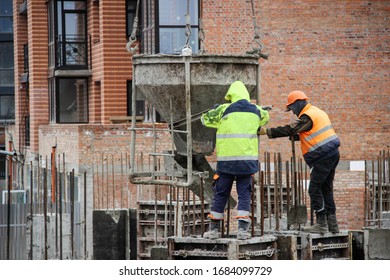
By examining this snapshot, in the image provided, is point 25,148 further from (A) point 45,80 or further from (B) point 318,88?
(B) point 318,88

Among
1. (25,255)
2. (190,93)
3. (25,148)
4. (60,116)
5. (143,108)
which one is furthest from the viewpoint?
(25,148)

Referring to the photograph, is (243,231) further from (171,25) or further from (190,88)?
(171,25)

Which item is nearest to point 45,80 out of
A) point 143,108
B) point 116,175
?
point 143,108

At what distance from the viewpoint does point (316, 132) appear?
48.7 ft

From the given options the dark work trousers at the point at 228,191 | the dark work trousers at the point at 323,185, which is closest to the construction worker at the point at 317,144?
the dark work trousers at the point at 323,185

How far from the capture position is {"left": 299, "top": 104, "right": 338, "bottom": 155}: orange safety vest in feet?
48.5

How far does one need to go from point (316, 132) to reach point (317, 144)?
18cm

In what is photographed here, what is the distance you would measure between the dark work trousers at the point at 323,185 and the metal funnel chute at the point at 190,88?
160 centimetres

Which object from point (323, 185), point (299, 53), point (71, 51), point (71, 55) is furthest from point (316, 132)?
point (71, 51)

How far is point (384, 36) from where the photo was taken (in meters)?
27.6

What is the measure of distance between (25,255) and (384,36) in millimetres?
11479

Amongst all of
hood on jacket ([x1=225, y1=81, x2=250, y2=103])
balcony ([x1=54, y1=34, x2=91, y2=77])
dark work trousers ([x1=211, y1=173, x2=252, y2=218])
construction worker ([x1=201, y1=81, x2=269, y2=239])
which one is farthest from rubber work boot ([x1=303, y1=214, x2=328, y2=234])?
balcony ([x1=54, y1=34, x2=91, y2=77])

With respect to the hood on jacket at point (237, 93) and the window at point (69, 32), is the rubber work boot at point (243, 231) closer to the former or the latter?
the hood on jacket at point (237, 93)

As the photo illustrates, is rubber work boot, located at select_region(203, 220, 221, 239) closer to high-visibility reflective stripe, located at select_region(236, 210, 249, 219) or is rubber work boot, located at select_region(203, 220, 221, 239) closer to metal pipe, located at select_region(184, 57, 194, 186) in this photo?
high-visibility reflective stripe, located at select_region(236, 210, 249, 219)
